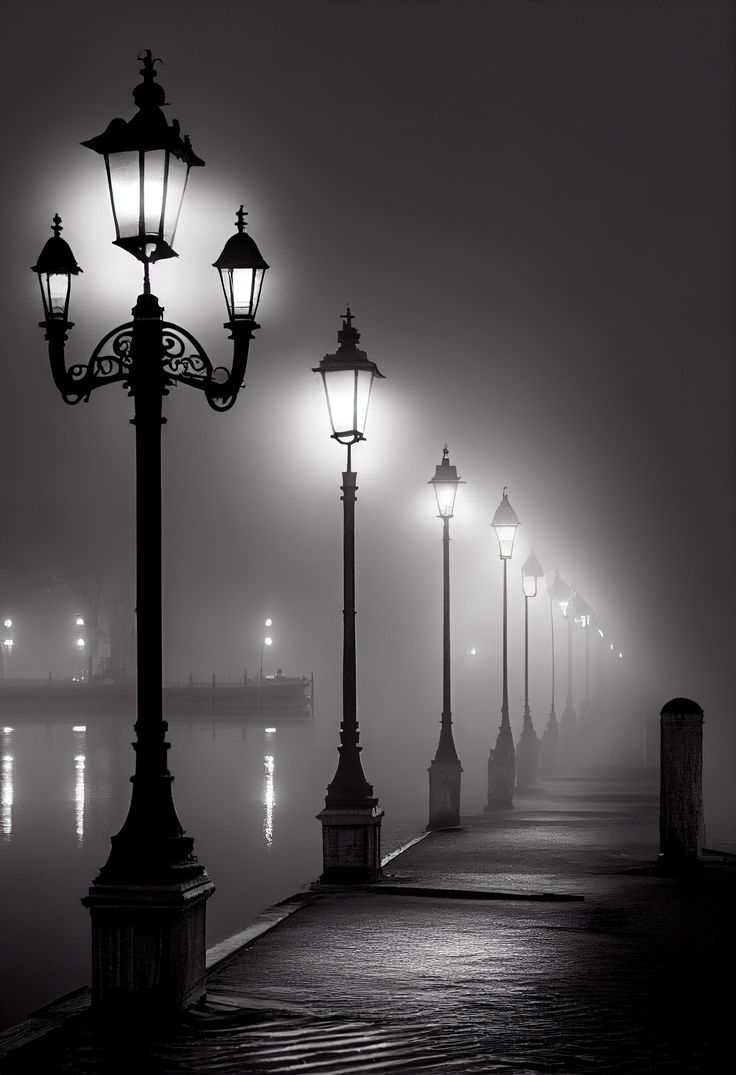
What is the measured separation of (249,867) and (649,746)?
5392 cm

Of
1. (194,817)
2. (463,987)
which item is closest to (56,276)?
(463,987)

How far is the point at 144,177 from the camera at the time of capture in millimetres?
9266

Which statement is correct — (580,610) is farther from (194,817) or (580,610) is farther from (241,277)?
(241,277)

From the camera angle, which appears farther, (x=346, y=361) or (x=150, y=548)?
(x=346, y=361)

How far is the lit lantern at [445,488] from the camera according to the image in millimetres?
25172

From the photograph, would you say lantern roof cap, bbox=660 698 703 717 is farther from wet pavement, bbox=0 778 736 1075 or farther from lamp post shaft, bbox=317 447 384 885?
lamp post shaft, bbox=317 447 384 885

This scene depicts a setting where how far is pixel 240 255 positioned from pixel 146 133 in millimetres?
1397

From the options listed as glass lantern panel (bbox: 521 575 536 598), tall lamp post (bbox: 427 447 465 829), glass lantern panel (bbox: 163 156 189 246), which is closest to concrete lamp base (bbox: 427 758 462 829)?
tall lamp post (bbox: 427 447 465 829)

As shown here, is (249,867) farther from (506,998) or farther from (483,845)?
(506,998)

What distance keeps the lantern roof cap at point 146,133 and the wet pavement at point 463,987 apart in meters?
5.61

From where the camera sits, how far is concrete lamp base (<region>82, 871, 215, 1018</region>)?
8570mm

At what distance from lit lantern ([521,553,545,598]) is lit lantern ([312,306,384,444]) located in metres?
27.9

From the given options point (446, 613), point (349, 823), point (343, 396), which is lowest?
point (349, 823)

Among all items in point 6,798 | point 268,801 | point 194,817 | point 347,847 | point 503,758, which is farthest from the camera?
point 6,798
